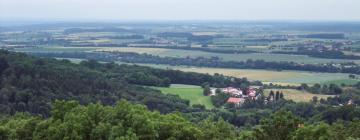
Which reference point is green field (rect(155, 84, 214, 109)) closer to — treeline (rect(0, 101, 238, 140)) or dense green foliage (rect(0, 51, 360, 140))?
dense green foliage (rect(0, 51, 360, 140))

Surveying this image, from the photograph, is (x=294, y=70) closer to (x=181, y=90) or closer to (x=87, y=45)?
(x=181, y=90)

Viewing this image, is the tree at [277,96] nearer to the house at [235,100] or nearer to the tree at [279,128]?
the house at [235,100]

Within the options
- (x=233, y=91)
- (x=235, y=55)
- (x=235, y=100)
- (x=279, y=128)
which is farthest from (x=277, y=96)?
(x=235, y=55)

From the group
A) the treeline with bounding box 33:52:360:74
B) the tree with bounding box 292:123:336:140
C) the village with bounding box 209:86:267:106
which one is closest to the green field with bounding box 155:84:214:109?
the village with bounding box 209:86:267:106

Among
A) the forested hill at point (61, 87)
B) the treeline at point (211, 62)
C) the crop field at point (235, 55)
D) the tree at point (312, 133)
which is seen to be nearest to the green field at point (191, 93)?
the forested hill at point (61, 87)

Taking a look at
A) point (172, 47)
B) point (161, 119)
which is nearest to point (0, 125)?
point (161, 119)

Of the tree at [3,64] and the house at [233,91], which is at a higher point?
the tree at [3,64]
